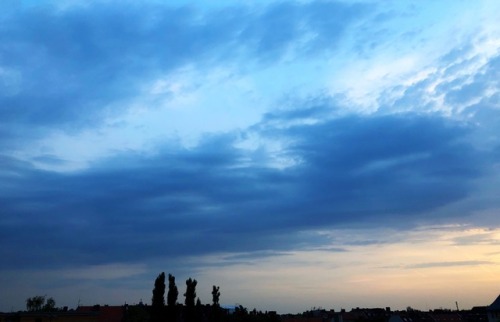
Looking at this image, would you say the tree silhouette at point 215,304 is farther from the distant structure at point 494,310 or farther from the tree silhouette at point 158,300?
the distant structure at point 494,310

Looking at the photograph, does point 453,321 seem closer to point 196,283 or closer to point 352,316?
point 352,316

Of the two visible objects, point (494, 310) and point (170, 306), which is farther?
point (494, 310)

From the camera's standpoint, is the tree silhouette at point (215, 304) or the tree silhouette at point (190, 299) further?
the tree silhouette at point (215, 304)

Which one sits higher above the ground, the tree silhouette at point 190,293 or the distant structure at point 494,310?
the tree silhouette at point 190,293

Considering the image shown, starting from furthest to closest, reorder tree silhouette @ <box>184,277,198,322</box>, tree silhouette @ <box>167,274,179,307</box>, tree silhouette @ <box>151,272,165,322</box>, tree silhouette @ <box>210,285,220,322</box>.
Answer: tree silhouette @ <box>210,285,220,322</box> → tree silhouette @ <box>184,277,198,322</box> → tree silhouette @ <box>167,274,179,307</box> → tree silhouette @ <box>151,272,165,322</box>

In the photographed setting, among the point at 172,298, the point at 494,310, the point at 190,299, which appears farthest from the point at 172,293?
the point at 494,310

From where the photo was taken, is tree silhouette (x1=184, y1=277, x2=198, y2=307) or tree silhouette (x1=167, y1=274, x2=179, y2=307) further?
tree silhouette (x1=184, y1=277, x2=198, y2=307)

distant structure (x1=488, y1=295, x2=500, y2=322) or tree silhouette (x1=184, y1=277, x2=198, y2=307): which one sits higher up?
tree silhouette (x1=184, y1=277, x2=198, y2=307)

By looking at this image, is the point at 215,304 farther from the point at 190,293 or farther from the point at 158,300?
the point at 158,300

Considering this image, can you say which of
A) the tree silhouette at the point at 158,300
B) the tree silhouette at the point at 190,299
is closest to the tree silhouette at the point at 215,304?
the tree silhouette at the point at 190,299

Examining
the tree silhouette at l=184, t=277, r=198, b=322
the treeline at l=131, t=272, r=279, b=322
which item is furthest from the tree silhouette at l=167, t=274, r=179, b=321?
the tree silhouette at l=184, t=277, r=198, b=322

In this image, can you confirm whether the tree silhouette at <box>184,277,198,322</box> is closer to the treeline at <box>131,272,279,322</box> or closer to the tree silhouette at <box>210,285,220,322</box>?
the treeline at <box>131,272,279,322</box>

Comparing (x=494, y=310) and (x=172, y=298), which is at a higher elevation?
(x=172, y=298)

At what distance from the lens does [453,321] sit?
158375 mm
